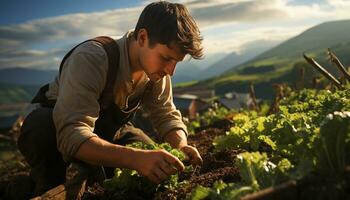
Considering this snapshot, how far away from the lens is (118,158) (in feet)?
11.6

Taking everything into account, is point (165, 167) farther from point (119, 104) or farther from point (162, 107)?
point (162, 107)

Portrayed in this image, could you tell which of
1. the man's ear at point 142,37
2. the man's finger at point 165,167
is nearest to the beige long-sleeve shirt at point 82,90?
the man's ear at point 142,37

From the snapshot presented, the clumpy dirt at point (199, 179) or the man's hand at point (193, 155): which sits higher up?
the man's hand at point (193, 155)

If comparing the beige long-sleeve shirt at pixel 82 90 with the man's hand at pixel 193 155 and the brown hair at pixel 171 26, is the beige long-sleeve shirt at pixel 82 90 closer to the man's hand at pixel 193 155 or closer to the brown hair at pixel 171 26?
the brown hair at pixel 171 26

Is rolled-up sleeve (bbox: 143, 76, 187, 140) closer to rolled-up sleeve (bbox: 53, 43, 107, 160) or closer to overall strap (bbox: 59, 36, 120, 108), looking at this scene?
overall strap (bbox: 59, 36, 120, 108)

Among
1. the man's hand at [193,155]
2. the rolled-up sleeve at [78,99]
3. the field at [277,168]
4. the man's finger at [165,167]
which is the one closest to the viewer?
the field at [277,168]

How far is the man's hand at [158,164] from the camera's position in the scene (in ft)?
11.0

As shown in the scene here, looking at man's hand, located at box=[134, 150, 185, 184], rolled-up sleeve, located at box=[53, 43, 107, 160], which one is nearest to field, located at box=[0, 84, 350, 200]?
man's hand, located at box=[134, 150, 185, 184]

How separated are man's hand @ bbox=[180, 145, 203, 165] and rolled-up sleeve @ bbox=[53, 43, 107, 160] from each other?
915mm

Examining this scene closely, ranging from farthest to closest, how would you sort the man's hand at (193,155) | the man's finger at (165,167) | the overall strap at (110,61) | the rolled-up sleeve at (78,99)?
the overall strap at (110,61) < the man's hand at (193,155) < the rolled-up sleeve at (78,99) < the man's finger at (165,167)

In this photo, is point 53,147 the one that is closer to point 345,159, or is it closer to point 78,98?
point 78,98

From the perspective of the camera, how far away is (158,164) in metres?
3.35

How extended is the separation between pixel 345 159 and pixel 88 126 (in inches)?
88.7

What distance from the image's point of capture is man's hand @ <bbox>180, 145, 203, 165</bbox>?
3983 mm
